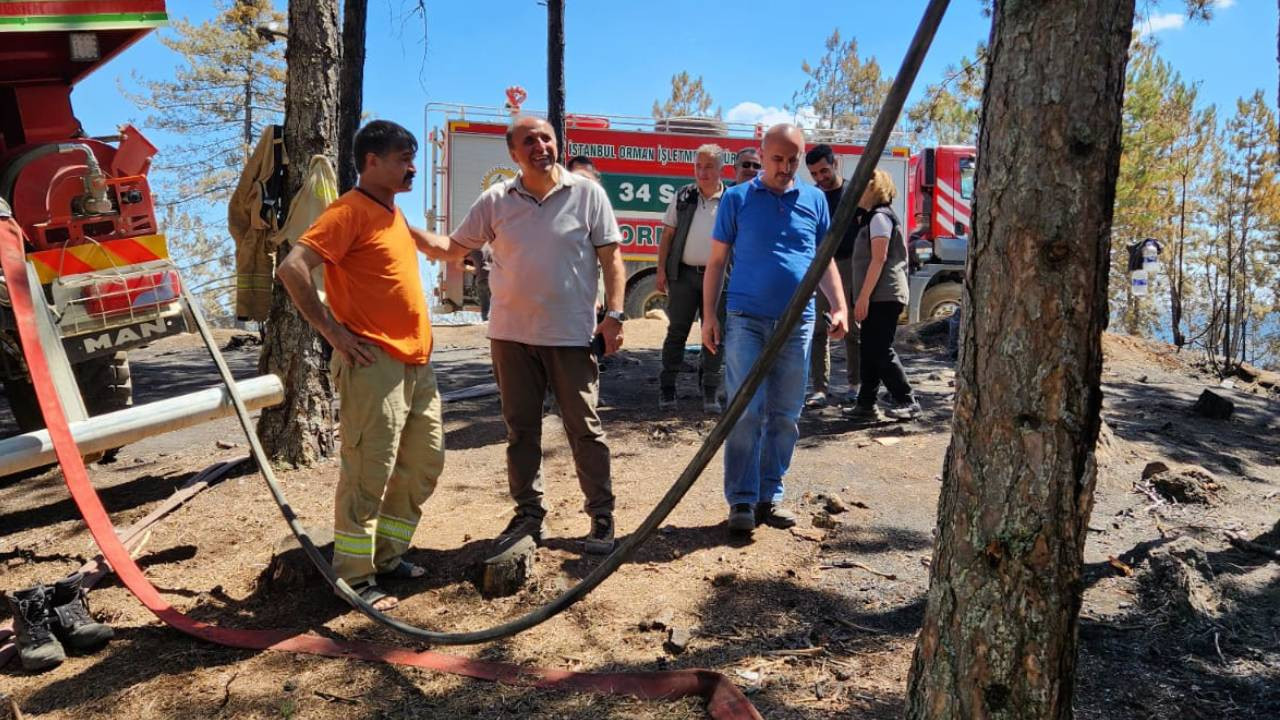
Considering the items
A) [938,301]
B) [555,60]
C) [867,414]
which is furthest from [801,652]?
[938,301]

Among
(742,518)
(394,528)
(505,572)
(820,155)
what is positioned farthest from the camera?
(820,155)

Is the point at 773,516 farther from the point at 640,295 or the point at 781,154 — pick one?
the point at 640,295

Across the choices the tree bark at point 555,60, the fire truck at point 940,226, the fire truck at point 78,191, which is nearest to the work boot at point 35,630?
the fire truck at point 78,191

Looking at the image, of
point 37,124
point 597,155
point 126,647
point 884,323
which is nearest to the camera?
point 126,647

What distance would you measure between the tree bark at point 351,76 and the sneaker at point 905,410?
520 centimetres

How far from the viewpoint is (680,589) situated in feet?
11.3

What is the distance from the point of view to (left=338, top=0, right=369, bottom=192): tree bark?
7.85m

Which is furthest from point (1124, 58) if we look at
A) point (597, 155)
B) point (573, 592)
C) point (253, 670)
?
point (597, 155)

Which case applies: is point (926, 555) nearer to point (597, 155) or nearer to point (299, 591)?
point (299, 591)

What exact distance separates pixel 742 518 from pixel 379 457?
5.59ft

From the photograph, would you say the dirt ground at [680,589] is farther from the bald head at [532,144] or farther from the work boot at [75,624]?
the bald head at [532,144]

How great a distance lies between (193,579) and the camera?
3.73m

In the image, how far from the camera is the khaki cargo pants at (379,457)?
3.22 metres

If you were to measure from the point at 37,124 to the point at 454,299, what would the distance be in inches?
106
